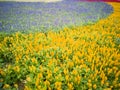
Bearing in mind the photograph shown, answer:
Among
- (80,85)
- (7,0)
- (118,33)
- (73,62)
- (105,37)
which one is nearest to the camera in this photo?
(80,85)

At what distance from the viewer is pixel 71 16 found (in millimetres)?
13867

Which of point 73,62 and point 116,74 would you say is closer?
point 116,74

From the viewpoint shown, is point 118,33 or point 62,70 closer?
point 62,70

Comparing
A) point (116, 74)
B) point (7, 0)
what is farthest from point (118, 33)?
point (7, 0)

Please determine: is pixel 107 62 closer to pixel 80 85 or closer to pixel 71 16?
pixel 80 85

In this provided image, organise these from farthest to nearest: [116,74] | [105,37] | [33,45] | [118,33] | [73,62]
Result: [118,33]
[105,37]
[33,45]
[73,62]
[116,74]

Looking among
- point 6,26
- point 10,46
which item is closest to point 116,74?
point 10,46

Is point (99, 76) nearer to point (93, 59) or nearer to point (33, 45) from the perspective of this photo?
point (93, 59)

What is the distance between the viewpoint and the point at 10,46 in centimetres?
777

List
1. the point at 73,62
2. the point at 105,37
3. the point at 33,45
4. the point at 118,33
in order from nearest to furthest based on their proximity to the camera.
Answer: the point at 73,62
the point at 33,45
the point at 105,37
the point at 118,33

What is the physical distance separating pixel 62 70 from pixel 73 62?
49cm

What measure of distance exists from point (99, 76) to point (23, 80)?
1.79 m

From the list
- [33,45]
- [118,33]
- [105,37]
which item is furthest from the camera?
[118,33]

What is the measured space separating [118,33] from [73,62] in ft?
12.5
